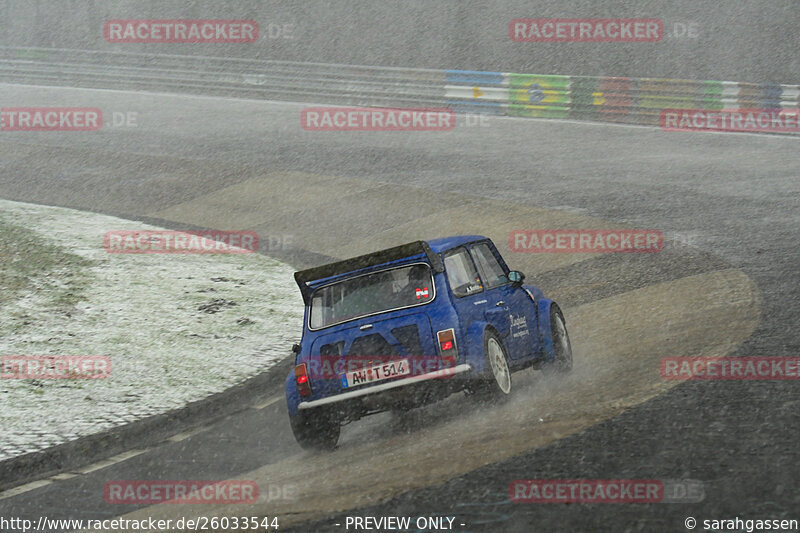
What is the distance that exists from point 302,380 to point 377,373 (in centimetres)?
63

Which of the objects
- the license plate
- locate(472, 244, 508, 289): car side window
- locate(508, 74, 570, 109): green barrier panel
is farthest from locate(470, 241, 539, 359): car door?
locate(508, 74, 570, 109): green barrier panel

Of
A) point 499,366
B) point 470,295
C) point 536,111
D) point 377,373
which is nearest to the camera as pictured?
point 377,373

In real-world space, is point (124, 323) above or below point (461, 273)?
below

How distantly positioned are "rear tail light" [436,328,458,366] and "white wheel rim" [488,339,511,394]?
35cm

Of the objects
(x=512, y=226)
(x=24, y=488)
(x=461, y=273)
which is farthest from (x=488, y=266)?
(x=512, y=226)

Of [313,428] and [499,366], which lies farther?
[499,366]

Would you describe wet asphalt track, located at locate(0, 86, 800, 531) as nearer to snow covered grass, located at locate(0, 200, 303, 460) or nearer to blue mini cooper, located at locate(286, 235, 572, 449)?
blue mini cooper, located at locate(286, 235, 572, 449)

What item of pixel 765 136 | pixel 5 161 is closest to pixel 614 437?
pixel 765 136

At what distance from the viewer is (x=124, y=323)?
12.8 meters

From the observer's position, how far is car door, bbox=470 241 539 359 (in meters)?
8.71

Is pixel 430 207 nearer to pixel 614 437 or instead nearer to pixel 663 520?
pixel 614 437

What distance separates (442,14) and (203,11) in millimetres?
12582

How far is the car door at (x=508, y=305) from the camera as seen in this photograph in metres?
8.71

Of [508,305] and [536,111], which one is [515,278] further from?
[536,111]
